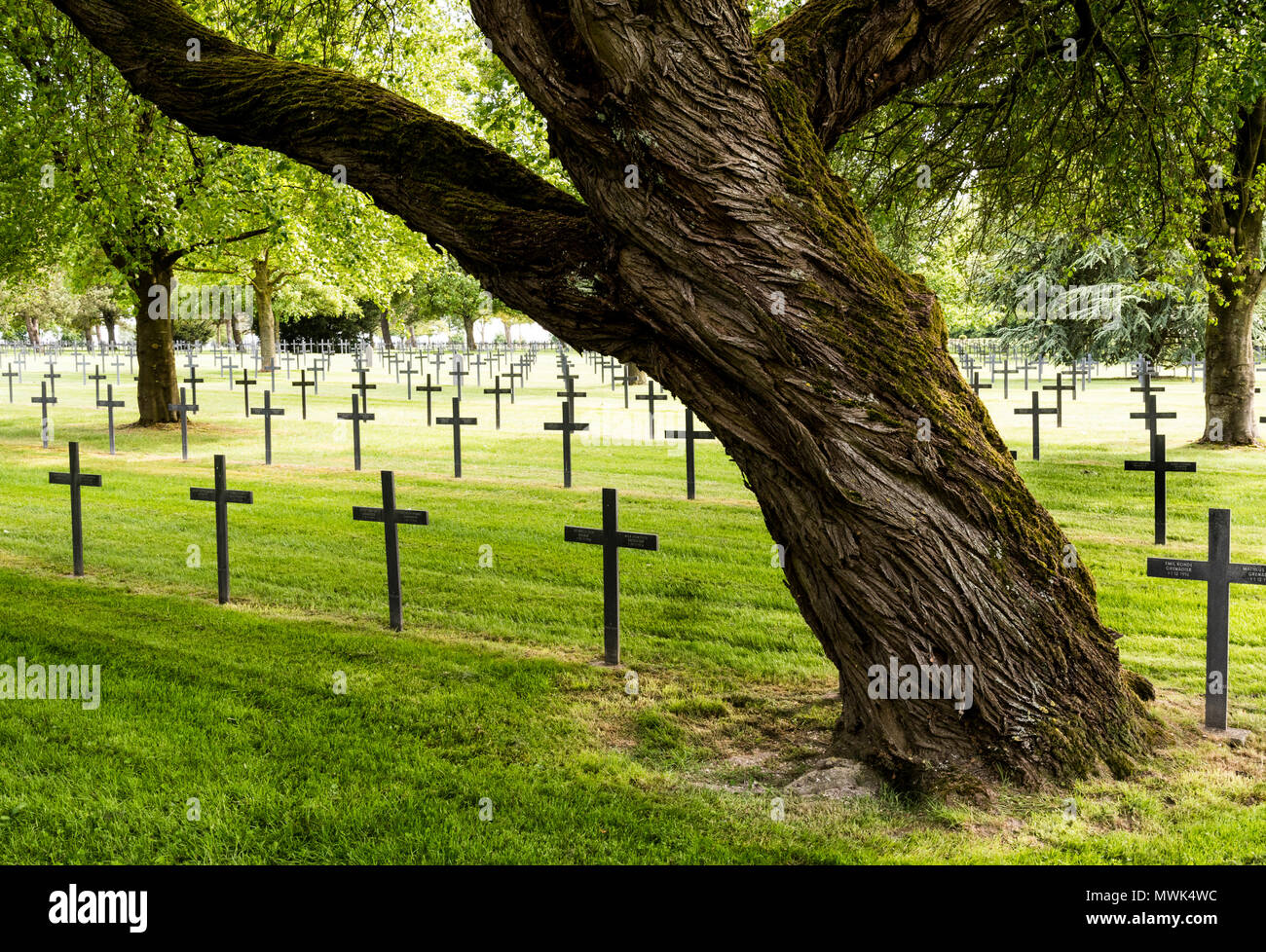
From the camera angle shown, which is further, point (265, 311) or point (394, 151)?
point (265, 311)

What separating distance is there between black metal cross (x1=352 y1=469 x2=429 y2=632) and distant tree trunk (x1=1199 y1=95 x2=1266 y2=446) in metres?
12.1

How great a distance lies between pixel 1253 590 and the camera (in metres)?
8.70

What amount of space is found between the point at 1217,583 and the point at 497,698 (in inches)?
164

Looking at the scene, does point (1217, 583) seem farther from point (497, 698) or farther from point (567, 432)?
point (567, 432)

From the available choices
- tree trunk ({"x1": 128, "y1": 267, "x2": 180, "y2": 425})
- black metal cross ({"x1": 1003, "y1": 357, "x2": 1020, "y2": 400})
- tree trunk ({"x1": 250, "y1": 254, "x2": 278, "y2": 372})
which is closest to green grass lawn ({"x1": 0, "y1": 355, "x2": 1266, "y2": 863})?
tree trunk ({"x1": 128, "y1": 267, "x2": 180, "y2": 425})

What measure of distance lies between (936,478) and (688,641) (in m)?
3.31

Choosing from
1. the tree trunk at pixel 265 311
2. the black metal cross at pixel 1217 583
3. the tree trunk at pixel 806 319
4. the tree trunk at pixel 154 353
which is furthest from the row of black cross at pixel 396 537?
the tree trunk at pixel 265 311

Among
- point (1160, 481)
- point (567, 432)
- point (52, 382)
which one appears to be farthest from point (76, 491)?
point (52, 382)

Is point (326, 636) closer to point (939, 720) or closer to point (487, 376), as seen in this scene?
point (939, 720)

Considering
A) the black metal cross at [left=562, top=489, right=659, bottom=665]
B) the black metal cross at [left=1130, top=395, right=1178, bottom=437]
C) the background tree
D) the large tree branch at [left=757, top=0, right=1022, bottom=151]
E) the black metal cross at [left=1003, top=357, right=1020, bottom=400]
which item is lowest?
the black metal cross at [left=562, top=489, right=659, bottom=665]

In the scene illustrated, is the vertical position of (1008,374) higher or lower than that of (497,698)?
higher

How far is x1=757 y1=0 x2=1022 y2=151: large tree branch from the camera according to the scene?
16.1 ft

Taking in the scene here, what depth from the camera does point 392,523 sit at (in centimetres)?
783

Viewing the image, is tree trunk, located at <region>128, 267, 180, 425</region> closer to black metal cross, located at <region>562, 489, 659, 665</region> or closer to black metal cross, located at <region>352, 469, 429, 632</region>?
black metal cross, located at <region>352, 469, 429, 632</region>
